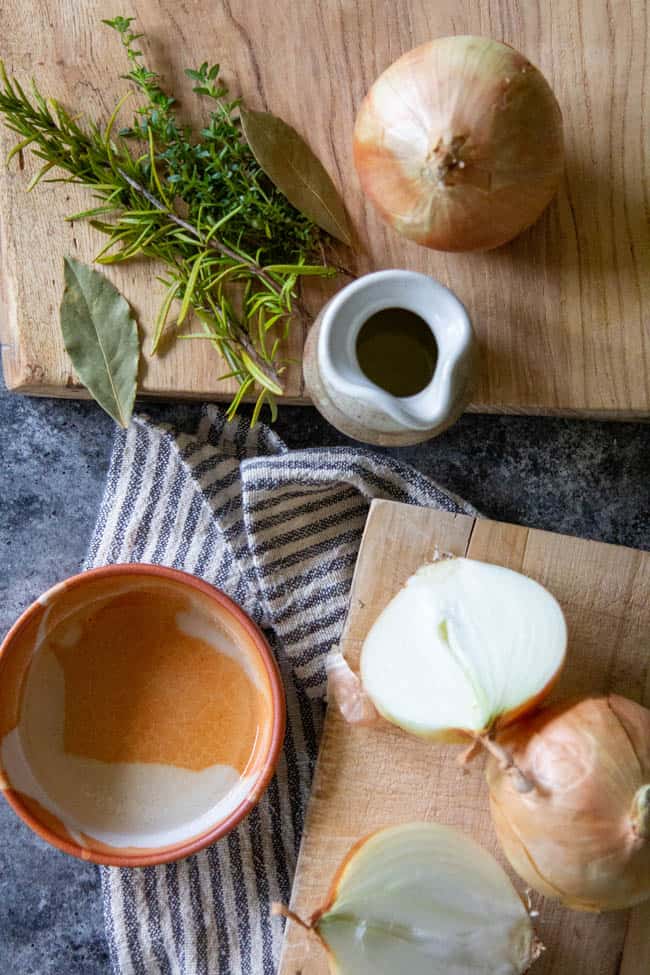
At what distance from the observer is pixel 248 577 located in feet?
2.78

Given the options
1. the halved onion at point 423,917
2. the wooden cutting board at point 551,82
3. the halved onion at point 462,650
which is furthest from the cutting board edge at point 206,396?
the halved onion at point 423,917

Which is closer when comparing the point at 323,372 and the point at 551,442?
the point at 323,372

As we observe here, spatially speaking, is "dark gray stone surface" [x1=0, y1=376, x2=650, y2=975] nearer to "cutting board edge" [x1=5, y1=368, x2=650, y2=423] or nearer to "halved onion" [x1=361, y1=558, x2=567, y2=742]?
"cutting board edge" [x1=5, y1=368, x2=650, y2=423]

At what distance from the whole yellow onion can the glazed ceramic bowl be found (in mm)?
348

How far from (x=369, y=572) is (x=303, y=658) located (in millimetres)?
115

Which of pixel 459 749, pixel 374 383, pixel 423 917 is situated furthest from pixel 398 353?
pixel 423 917

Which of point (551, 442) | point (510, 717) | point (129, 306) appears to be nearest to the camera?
point (510, 717)

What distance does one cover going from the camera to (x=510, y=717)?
0.68 meters

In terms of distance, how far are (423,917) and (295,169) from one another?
0.58 m

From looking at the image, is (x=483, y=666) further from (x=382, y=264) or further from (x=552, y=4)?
(x=552, y=4)

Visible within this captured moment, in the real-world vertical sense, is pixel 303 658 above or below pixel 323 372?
below

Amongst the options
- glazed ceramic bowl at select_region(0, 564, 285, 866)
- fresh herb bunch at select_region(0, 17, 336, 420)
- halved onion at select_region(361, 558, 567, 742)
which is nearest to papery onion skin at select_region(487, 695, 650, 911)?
halved onion at select_region(361, 558, 567, 742)

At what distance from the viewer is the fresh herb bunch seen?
741 mm

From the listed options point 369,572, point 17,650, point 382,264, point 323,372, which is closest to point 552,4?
point 382,264
